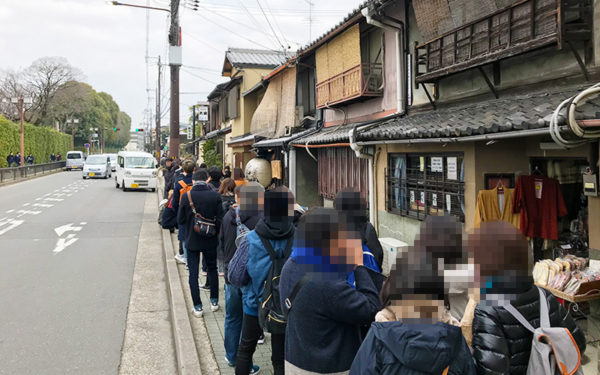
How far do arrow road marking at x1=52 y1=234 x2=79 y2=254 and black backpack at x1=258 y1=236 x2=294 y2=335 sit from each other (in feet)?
29.5

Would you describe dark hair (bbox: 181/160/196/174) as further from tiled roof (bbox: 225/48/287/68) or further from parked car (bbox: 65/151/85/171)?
parked car (bbox: 65/151/85/171)

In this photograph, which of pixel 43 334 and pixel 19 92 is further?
pixel 19 92

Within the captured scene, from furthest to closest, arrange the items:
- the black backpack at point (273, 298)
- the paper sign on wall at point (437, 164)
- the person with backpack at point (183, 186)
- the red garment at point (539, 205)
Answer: the paper sign on wall at point (437, 164), the person with backpack at point (183, 186), the red garment at point (539, 205), the black backpack at point (273, 298)

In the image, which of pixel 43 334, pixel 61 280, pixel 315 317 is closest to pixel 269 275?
pixel 315 317

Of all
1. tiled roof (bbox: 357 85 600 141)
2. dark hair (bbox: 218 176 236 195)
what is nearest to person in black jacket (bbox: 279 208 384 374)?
tiled roof (bbox: 357 85 600 141)

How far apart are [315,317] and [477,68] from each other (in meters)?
5.81

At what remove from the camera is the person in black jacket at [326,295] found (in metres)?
2.71

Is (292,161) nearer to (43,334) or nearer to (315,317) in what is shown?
(43,334)

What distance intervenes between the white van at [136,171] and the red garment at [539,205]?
24333 mm

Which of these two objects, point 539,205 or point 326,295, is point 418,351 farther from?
point 539,205

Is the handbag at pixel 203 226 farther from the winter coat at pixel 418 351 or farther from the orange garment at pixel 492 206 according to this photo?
the winter coat at pixel 418 351

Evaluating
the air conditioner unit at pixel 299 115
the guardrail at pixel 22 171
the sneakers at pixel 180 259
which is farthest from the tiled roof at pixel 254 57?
the guardrail at pixel 22 171

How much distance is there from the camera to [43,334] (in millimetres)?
5957

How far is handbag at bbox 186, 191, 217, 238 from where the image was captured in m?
6.30
